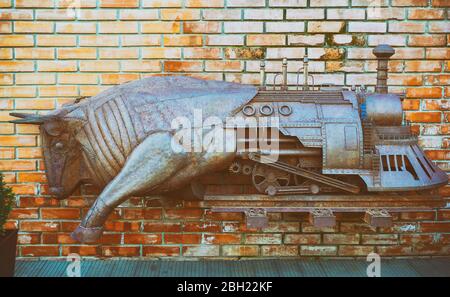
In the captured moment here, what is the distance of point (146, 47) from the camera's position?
123 inches

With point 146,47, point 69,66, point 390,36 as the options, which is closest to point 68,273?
point 69,66

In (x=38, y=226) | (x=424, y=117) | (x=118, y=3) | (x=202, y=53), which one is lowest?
(x=38, y=226)

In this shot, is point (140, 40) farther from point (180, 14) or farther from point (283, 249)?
point (283, 249)

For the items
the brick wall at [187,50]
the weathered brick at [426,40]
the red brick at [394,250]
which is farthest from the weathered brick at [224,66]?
the red brick at [394,250]

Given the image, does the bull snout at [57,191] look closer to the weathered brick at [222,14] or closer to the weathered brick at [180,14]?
the weathered brick at [180,14]

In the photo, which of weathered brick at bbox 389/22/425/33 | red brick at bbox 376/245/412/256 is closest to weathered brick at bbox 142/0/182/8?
weathered brick at bbox 389/22/425/33

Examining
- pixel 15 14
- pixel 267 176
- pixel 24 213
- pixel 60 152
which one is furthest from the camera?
pixel 24 213

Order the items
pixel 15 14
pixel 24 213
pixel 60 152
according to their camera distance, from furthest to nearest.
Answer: pixel 24 213 < pixel 15 14 < pixel 60 152

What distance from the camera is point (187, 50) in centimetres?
313

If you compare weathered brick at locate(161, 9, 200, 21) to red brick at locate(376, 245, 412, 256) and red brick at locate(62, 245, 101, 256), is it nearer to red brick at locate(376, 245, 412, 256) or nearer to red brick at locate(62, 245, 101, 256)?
red brick at locate(62, 245, 101, 256)

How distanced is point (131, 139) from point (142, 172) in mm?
188

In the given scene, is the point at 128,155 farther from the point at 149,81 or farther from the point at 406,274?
the point at 406,274

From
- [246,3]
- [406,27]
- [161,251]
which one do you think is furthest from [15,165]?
[406,27]

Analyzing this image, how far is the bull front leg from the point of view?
241 cm
